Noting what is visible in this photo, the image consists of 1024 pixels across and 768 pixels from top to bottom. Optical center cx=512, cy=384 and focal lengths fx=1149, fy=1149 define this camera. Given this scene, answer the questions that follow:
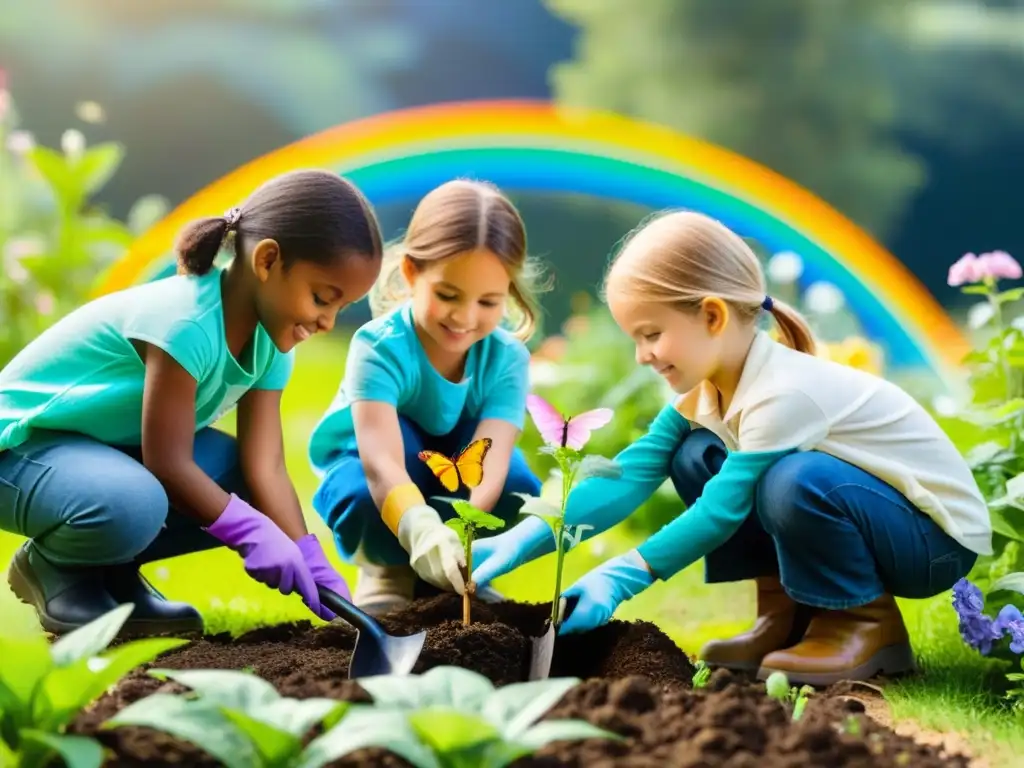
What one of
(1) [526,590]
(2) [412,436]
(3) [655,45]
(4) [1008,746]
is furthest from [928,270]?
(4) [1008,746]

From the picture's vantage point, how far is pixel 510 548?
2.16m

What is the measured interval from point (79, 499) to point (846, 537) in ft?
4.56

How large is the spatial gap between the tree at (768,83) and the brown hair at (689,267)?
13.8 feet

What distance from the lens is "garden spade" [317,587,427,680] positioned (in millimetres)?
1845

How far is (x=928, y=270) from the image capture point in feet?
20.3

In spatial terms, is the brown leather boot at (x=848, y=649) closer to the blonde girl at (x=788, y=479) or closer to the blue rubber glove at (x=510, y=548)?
the blonde girl at (x=788, y=479)

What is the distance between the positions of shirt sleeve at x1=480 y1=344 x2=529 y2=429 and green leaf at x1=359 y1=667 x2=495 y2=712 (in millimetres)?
1231

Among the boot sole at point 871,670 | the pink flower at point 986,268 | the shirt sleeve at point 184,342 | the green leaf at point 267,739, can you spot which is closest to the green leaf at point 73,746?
the green leaf at point 267,739

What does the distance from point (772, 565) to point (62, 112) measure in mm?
4803

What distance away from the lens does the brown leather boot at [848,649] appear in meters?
2.13

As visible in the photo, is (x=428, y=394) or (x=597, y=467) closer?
(x=597, y=467)

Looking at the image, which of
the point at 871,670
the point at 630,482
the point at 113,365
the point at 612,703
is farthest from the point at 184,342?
the point at 871,670

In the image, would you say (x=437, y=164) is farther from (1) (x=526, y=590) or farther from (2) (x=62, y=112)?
(1) (x=526, y=590)

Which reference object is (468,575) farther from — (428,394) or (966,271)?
(966,271)
